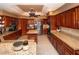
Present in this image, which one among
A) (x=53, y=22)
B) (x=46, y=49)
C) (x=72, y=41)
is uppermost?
(x=53, y=22)

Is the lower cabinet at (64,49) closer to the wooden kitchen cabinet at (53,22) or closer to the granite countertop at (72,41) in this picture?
the granite countertop at (72,41)

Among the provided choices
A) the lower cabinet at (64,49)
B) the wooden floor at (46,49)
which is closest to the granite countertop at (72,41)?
the lower cabinet at (64,49)

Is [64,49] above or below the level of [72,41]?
below

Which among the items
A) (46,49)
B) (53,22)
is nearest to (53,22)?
(53,22)

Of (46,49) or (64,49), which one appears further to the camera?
(46,49)

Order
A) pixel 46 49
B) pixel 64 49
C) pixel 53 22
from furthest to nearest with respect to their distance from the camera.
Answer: pixel 53 22
pixel 46 49
pixel 64 49

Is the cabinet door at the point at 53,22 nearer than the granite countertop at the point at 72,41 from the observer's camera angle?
No

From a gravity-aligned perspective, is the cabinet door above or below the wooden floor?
above

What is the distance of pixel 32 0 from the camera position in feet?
2.88

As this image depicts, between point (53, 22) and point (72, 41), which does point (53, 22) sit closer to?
point (53, 22)

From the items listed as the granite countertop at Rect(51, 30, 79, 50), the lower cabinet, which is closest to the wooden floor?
the lower cabinet

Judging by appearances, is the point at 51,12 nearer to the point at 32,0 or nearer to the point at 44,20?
the point at 44,20

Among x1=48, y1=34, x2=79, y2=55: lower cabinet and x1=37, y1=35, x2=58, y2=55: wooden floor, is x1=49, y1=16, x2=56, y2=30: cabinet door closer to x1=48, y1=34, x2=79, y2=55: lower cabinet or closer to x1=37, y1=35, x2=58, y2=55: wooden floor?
x1=37, y1=35, x2=58, y2=55: wooden floor

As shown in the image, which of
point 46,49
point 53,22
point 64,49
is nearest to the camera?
point 64,49
